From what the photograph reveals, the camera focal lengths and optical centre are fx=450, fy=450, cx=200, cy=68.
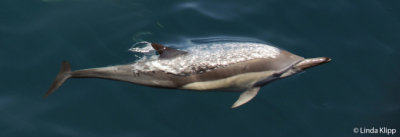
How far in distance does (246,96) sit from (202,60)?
88 centimetres

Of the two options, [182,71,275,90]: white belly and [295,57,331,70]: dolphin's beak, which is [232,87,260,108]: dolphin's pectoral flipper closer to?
[182,71,275,90]: white belly

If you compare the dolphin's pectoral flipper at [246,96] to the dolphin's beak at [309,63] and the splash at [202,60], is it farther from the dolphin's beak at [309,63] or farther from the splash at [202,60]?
the dolphin's beak at [309,63]

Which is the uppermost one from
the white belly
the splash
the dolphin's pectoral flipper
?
the splash

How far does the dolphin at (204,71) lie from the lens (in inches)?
267

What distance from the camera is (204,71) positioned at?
22.2 feet

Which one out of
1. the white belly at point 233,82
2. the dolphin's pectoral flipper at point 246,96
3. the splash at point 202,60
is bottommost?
the dolphin's pectoral flipper at point 246,96

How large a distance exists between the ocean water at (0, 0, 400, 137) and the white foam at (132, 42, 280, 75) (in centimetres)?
51

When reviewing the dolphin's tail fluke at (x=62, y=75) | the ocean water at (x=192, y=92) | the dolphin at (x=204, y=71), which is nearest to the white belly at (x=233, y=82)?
the dolphin at (x=204, y=71)

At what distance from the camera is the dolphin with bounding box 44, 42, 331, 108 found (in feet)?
22.3

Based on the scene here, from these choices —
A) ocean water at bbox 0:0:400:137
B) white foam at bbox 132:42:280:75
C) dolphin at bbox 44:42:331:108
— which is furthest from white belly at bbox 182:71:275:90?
ocean water at bbox 0:0:400:137

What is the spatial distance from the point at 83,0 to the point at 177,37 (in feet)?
6.73

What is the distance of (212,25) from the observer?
8633mm

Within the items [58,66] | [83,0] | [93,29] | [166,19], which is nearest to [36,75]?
[58,66]

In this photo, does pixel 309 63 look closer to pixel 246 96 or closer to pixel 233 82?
pixel 246 96
